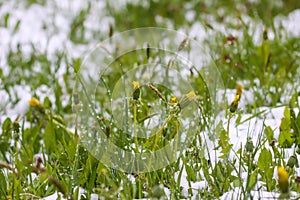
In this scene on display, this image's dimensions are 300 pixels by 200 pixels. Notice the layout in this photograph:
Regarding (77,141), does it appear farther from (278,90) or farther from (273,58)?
(273,58)

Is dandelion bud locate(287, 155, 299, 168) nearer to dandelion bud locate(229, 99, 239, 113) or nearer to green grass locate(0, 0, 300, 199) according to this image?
green grass locate(0, 0, 300, 199)

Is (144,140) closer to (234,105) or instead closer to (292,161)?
(234,105)

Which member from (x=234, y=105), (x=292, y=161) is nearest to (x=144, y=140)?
(x=234, y=105)

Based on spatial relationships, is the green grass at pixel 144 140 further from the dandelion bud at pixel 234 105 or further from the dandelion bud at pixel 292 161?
the dandelion bud at pixel 234 105

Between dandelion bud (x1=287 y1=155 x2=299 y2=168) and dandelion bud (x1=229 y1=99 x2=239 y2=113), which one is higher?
dandelion bud (x1=229 y1=99 x2=239 y2=113)

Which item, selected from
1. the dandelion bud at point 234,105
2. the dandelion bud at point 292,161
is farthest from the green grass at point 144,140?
the dandelion bud at point 234,105

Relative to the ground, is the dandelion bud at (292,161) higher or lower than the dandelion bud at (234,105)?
lower

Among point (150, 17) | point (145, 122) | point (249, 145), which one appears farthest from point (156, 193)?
point (150, 17)

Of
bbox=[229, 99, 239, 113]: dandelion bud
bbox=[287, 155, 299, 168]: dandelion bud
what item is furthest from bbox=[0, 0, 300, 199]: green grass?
bbox=[229, 99, 239, 113]: dandelion bud
